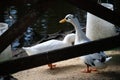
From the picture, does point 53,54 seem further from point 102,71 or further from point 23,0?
point 102,71

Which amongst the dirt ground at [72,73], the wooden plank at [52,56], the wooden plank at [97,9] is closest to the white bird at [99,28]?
the dirt ground at [72,73]

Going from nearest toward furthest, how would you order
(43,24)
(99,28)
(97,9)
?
(97,9) → (99,28) → (43,24)

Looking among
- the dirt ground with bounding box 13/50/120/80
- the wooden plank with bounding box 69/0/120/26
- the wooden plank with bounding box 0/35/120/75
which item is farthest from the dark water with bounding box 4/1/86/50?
the wooden plank with bounding box 69/0/120/26

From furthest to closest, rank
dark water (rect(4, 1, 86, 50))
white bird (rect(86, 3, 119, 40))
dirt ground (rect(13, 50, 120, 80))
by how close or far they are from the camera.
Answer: dark water (rect(4, 1, 86, 50)) < white bird (rect(86, 3, 119, 40)) < dirt ground (rect(13, 50, 120, 80))

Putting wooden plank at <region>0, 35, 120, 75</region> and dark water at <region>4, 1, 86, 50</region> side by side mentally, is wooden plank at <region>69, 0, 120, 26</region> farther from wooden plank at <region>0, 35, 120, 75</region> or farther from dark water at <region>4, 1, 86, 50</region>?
dark water at <region>4, 1, 86, 50</region>

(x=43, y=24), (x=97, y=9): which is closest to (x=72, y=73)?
(x=97, y=9)

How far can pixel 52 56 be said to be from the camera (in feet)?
14.8

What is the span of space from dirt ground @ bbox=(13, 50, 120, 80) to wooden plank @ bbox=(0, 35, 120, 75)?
1062mm

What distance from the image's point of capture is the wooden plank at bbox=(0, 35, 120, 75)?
4.42 m

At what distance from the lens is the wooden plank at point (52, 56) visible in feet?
14.5

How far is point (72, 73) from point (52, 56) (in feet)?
5.15

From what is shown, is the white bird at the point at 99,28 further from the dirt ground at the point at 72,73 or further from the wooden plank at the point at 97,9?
the wooden plank at the point at 97,9

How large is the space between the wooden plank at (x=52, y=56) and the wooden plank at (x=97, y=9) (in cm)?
34

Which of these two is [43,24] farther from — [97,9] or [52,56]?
[97,9]
